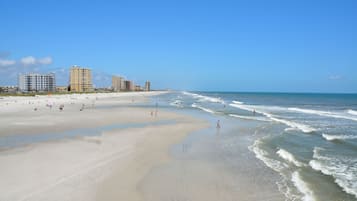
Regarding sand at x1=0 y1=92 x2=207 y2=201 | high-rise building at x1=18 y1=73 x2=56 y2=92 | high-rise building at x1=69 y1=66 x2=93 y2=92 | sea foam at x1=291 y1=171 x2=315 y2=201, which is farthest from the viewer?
high-rise building at x1=69 y1=66 x2=93 y2=92

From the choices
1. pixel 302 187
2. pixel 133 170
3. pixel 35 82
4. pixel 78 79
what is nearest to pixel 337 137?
pixel 302 187

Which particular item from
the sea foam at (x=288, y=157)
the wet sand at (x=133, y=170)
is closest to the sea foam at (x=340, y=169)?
the sea foam at (x=288, y=157)

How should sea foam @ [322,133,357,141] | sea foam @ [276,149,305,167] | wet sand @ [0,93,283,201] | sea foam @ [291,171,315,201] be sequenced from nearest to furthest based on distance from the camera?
wet sand @ [0,93,283,201]
sea foam @ [291,171,315,201]
sea foam @ [276,149,305,167]
sea foam @ [322,133,357,141]

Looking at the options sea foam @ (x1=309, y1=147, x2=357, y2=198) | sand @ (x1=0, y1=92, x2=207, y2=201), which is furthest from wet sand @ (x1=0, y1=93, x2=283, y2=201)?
sea foam @ (x1=309, y1=147, x2=357, y2=198)

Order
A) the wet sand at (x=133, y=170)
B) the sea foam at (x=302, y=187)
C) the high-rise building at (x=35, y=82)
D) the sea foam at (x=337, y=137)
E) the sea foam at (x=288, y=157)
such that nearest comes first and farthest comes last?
1. the wet sand at (x=133, y=170)
2. the sea foam at (x=302, y=187)
3. the sea foam at (x=288, y=157)
4. the sea foam at (x=337, y=137)
5. the high-rise building at (x=35, y=82)

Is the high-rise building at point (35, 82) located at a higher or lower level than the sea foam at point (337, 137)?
higher

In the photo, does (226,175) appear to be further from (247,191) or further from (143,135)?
(143,135)

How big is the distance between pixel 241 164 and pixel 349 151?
7530 millimetres

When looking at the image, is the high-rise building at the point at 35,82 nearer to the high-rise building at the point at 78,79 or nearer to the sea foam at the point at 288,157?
the high-rise building at the point at 78,79

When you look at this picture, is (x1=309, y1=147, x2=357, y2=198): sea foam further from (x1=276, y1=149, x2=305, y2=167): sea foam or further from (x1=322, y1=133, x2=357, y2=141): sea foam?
(x1=322, y1=133, x2=357, y2=141): sea foam

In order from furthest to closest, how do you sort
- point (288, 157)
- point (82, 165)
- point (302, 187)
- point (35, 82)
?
point (35, 82) → point (288, 157) → point (82, 165) → point (302, 187)

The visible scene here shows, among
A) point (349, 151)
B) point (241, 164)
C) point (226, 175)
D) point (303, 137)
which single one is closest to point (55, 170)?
point (226, 175)

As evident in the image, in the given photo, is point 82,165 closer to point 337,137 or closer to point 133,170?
point 133,170

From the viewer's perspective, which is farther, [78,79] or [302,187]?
[78,79]
